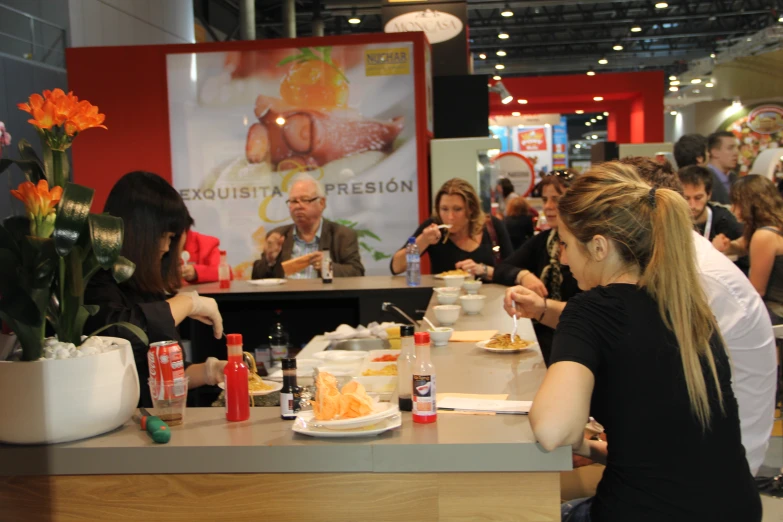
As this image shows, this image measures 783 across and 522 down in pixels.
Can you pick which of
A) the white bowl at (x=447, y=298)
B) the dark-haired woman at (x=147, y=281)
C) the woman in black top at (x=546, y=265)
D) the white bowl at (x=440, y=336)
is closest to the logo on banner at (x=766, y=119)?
the woman in black top at (x=546, y=265)

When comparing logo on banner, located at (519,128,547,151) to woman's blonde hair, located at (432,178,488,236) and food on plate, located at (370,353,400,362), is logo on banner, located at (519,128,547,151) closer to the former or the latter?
woman's blonde hair, located at (432,178,488,236)

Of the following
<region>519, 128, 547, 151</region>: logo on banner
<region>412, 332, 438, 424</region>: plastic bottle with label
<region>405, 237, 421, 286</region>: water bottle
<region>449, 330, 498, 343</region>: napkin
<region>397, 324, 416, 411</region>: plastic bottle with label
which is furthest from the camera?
<region>519, 128, 547, 151</region>: logo on banner

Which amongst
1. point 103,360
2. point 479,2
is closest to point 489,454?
point 103,360

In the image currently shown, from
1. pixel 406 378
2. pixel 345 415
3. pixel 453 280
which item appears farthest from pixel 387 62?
pixel 345 415

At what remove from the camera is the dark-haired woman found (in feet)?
7.92

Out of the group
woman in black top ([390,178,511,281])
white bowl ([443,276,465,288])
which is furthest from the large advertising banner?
white bowl ([443,276,465,288])

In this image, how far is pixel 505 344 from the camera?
9.14 ft

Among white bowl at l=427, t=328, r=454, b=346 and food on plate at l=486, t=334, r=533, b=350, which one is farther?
white bowl at l=427, t=328, r=454, b=346

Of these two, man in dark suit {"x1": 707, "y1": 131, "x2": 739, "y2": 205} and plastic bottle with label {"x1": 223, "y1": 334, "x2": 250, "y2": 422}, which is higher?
man in dark suit {"x1": 707, "y1": 131, "x2": 739, "y2": 205}

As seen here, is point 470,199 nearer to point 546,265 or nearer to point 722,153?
point 546,265

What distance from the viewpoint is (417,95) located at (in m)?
7.13

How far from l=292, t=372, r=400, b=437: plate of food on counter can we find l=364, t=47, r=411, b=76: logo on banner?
562 centimetres

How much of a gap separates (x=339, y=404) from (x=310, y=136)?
5.69 metres

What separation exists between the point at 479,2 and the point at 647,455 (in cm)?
1531
